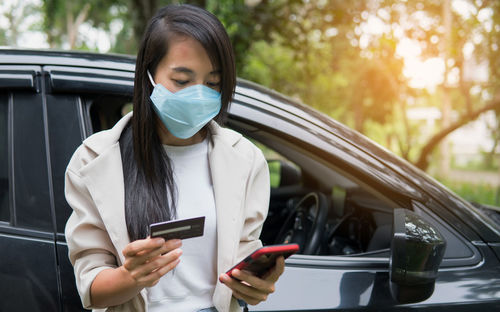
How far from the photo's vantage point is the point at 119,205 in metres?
1.22

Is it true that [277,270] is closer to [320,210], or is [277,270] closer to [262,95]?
[262,95]

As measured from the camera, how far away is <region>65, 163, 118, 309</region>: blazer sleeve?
1196 mm

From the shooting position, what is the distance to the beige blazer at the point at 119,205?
1.21 metres

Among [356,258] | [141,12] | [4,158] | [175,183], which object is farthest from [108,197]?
[141,12]

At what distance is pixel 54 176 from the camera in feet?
5.14

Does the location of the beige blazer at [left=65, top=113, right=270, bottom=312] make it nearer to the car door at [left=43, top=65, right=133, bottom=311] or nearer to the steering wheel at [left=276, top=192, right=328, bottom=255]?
the car door at [left=43, top=65, right=133, bottom=311]

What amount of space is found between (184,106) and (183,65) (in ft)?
0.39

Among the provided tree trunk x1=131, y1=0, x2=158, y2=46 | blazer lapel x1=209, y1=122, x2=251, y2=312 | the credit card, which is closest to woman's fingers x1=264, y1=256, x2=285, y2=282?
blazer lapel x1=209, y1=122, x2=251, y2=312

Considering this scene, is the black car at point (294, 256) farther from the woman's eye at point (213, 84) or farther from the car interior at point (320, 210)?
the woman's eye at point (213, 84)

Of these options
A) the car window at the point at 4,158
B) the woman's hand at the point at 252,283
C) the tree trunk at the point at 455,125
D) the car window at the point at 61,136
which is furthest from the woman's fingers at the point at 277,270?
the tree trunk at the point at 455,125

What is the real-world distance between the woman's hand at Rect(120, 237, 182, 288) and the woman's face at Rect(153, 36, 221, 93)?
1.57 feet

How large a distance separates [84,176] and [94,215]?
0.36 feet

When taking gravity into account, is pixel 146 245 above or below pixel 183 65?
below

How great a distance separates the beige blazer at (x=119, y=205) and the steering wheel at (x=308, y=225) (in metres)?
0.76
